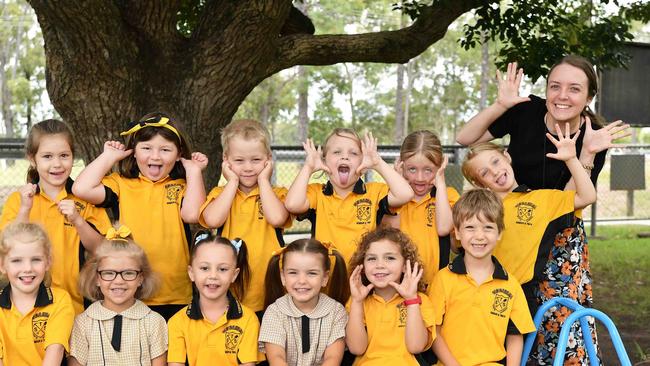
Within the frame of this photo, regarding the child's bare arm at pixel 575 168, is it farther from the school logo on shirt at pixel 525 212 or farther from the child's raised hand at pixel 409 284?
the child's raised hand at pixel 409 284

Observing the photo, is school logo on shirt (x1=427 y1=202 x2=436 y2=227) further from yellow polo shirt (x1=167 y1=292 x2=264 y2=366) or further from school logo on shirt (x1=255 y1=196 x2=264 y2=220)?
yellow polo shirt (x1=167 y1=292 x2=264 y2=366)

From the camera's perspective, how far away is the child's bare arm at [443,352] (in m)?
3.63

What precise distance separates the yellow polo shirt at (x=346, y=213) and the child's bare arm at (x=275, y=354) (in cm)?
65

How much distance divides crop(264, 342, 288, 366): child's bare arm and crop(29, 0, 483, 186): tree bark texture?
2079 millimetres

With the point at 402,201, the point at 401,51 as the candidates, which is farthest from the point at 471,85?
the point at 402,201

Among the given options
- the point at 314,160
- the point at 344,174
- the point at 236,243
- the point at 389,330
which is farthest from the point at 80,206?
the point at 389,330

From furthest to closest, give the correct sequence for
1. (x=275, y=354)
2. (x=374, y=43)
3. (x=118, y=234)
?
(x=374, y=43) → (x=118, y=234) → (x=275, y=354)

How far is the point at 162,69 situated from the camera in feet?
17.3

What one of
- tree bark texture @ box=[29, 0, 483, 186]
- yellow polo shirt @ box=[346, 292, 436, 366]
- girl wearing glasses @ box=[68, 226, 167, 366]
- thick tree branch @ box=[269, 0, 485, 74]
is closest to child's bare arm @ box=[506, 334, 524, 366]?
yellow polo shirt @ box=[346, 292, 436, 366]

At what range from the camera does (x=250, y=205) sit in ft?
13.4

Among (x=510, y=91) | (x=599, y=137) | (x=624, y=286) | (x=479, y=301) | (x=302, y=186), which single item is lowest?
(x=624, y=286)

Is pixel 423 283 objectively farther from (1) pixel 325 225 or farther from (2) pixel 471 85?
(2) pixel 471 85

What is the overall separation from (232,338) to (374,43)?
3.15m

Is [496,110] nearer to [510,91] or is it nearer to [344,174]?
[510,91]
